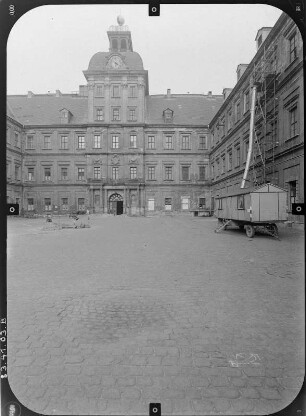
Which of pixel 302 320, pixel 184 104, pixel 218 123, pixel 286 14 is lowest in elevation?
pixel 302 320

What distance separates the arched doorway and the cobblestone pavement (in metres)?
31.1

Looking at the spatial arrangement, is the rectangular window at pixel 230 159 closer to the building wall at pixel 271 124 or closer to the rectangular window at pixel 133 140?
the building wall at pixel 271 124

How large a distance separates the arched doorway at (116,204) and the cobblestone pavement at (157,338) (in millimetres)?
31084

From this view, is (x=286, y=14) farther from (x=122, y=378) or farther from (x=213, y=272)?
(x=213, y=272)

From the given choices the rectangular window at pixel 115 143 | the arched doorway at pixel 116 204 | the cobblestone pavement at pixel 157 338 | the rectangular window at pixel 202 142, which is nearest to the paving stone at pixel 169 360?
the cobblestone pavement at pixel 157 338

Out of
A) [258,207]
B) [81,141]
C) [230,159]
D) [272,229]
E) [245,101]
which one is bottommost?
[272,229]

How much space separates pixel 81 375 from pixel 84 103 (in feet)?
51.9

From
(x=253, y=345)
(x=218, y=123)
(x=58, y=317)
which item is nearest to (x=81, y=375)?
(x=58, y=317)

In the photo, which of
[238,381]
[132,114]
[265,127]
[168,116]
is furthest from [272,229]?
[168,116]

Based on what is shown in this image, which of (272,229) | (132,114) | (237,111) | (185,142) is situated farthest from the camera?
(185,142)

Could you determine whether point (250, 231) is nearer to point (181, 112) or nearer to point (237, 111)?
point (237, 111)

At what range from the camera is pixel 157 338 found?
3.14 m

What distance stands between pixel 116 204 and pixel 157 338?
117ft

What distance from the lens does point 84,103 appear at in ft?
51.0
